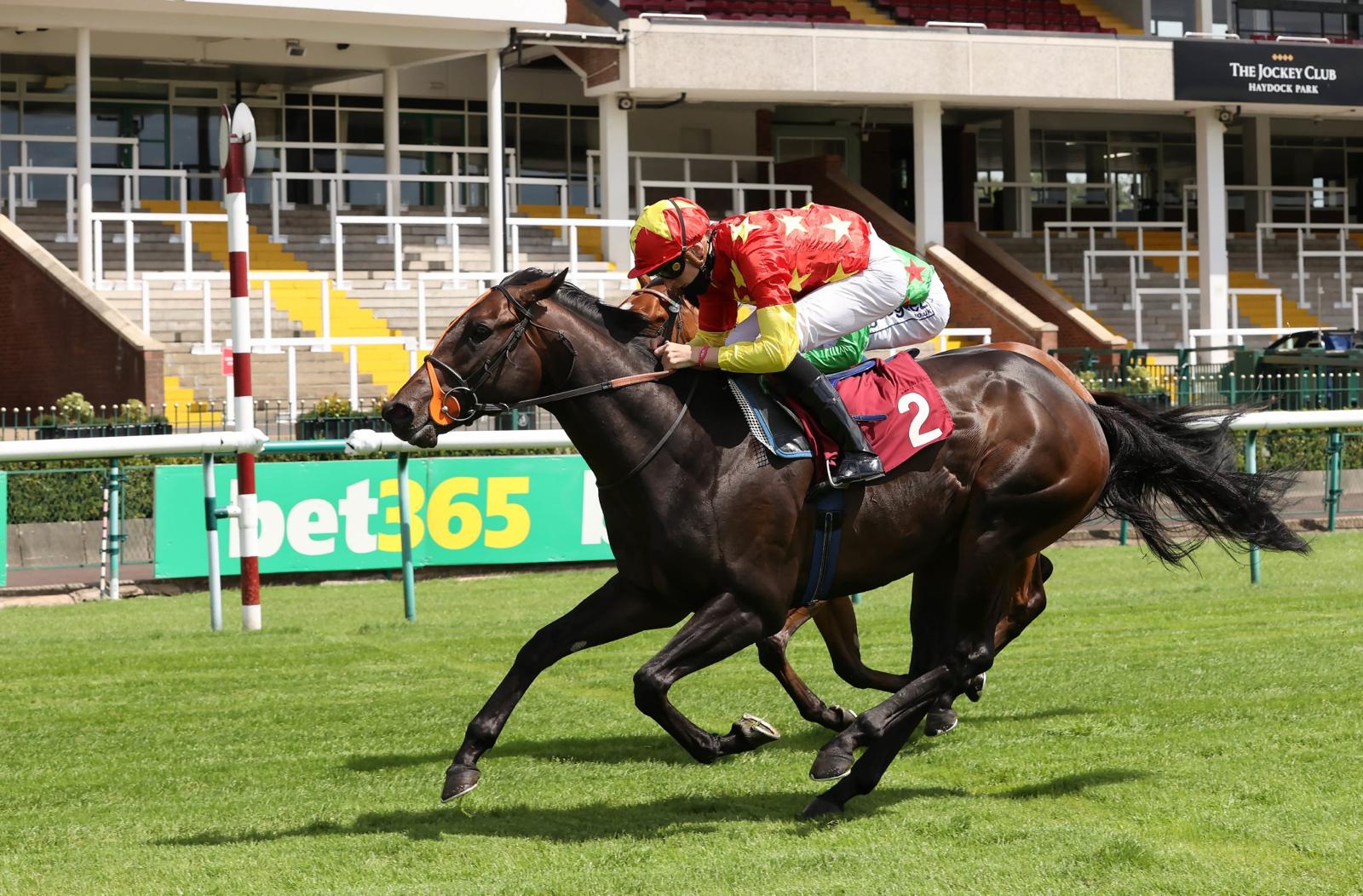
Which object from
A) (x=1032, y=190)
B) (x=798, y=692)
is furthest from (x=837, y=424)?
(x=1032, y=190)

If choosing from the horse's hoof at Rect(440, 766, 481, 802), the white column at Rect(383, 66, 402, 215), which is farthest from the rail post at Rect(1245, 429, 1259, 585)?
the white column at Rect(383, 66, 402, 215)

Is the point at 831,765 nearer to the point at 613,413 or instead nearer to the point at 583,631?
the point at 583,631

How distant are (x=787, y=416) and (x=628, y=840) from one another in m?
1.37

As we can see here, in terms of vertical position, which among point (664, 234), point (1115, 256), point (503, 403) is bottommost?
point (503, 403)

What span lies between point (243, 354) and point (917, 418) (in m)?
5.29

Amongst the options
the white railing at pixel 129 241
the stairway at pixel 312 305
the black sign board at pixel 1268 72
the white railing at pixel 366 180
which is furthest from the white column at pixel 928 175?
the white railing at pixel 129 241

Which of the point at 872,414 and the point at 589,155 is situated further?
the point at 589,155

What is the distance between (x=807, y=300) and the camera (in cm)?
555

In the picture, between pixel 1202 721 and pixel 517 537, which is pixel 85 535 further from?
pixel 1202 721

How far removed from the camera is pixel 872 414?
546 cm

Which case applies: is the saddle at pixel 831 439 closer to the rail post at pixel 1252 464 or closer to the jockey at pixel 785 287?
the jockey at pixel 785 287

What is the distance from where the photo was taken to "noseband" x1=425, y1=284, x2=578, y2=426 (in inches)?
202

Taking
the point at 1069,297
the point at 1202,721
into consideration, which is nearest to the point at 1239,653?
the point at 1202,721

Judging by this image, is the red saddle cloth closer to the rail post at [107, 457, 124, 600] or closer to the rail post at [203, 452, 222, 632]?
the rail post at [203, 452, 222, 632]
